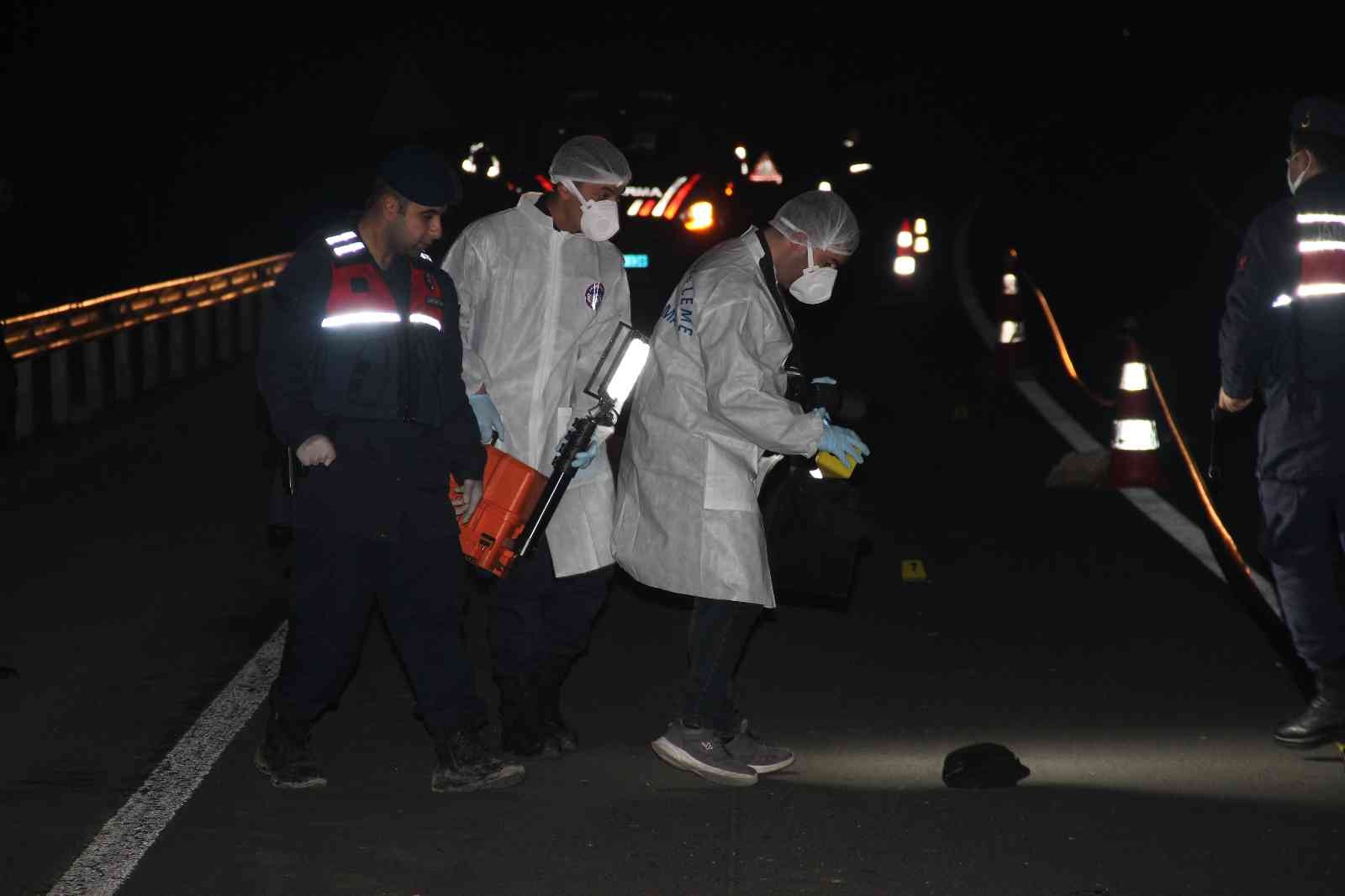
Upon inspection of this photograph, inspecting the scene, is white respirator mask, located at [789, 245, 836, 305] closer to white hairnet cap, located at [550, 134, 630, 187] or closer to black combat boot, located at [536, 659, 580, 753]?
white hairnet cap, located at [550, 134, 630, 187]

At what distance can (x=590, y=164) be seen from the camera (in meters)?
6.81

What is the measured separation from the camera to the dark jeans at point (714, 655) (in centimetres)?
668

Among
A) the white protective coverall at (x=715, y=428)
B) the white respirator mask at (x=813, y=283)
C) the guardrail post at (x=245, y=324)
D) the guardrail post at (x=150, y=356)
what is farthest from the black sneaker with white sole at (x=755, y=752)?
the guardrail post at (x=245, y=324)

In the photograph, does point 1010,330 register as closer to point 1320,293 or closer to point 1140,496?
point 1140,496

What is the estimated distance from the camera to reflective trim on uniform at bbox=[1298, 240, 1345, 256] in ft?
22.5

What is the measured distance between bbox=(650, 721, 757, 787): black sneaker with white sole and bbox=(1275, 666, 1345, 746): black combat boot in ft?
5.94

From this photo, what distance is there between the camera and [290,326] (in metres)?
6.13

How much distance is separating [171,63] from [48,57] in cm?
429

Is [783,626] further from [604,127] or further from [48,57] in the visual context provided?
[48,57]

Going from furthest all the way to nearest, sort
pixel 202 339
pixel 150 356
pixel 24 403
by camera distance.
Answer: pixel 202 339 → pixel 150 356 → pixel 24 403

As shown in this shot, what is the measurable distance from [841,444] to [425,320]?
1339mm

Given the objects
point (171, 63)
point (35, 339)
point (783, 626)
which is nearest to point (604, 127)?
point (35, 339)

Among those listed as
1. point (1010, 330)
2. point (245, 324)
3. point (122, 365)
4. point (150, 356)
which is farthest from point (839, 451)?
point (245, 324)

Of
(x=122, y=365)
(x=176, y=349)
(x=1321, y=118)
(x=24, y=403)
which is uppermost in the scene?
(x=1321, y=118)
